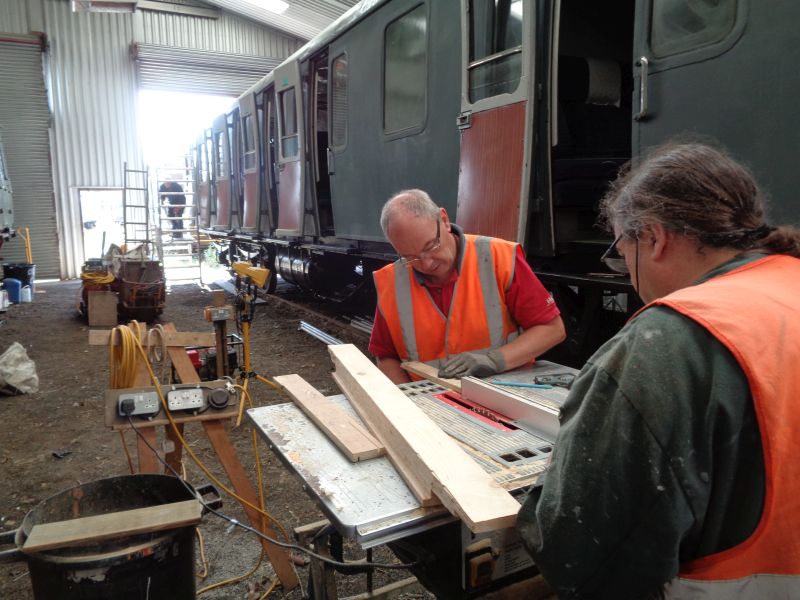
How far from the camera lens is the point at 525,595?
1385mm

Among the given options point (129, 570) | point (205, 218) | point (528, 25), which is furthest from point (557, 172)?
point (205, 218)

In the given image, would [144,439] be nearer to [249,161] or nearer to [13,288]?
[249,161]

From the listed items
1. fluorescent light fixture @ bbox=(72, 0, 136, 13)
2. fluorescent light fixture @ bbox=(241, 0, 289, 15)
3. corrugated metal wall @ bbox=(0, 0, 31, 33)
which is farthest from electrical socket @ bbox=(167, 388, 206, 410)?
corrugated metal wall @ bbox=(0, 0, 31, 33)

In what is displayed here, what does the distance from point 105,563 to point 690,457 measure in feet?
5.23

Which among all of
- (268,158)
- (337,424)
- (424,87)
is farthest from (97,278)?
(337,424)

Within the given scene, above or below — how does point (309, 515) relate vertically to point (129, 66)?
below

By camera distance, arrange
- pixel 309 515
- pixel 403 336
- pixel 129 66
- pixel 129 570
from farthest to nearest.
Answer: pixel 129 66 < pixel 309 515 < pixel 403 336 < pixel 129 570

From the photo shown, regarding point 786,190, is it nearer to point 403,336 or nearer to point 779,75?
point 779,75

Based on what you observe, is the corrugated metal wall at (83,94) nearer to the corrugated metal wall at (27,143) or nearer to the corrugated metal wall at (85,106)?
the corrugated metal wall at (85,106)

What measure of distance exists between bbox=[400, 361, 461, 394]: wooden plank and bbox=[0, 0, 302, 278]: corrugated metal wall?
15.1 meters

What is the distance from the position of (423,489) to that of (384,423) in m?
0.32

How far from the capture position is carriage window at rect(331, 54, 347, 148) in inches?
246

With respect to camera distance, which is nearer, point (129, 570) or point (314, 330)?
point (129, 570)

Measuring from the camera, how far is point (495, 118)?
3604mm
